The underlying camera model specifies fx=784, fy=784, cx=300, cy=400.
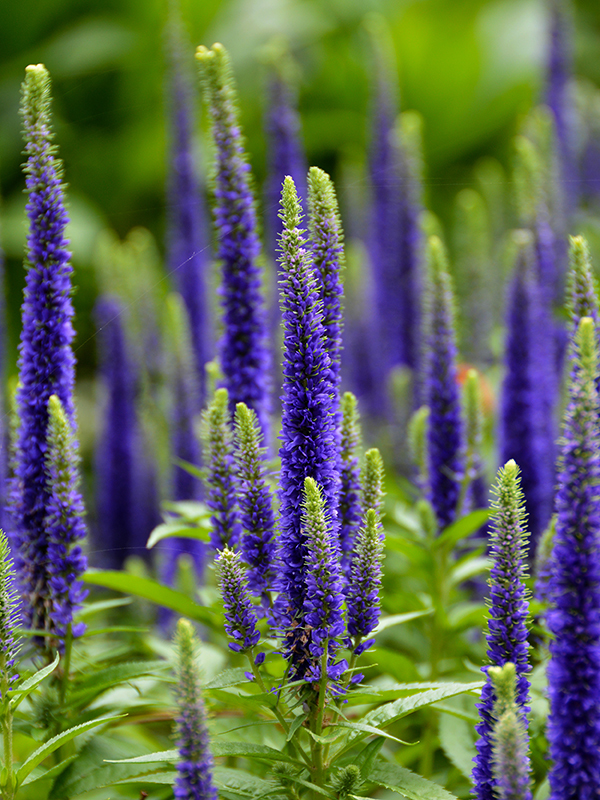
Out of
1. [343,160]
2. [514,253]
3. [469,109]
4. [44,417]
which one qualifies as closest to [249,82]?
[343,160]

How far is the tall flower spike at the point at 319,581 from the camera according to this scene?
93 centimetres

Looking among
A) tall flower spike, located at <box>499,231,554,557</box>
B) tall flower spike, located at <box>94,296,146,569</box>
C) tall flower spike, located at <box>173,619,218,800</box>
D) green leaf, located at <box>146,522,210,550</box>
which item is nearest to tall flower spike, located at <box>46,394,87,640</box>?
green leaf, located at <box>146,522,210,550</box>

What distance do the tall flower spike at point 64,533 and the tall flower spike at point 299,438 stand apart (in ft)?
1.26

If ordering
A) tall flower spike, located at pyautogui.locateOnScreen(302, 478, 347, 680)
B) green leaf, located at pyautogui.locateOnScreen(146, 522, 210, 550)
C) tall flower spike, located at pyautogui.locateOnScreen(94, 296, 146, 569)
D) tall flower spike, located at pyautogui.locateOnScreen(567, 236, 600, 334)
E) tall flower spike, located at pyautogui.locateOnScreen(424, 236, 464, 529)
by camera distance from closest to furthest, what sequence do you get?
tall flower spike, located at pyautogui.locateOnScreen(302, 478, 347, 680), tall flower spike, located at pyautogui.locateOnScreen(567, 236, 600, 334), green leaf, located at pyautogui.locateOnScreen(146, 522, 210, 550), tall flower spike, located at pyautogui.locateOnScreen(424, 236, 464, 529), tall flower spike, located at pyautogui.locateOnScreen(94, 296, 146, 569)

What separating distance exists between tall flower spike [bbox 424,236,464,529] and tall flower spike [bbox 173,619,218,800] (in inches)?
40.3

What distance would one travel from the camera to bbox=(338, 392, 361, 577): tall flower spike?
121 cm

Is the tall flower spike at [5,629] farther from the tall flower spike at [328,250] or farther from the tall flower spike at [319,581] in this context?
the tall flower spike at [328,250]

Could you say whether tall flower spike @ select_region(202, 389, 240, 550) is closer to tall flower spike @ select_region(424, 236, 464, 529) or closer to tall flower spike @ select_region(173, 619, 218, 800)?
tall flower spike @ select_region(173, 619, 218, 800)

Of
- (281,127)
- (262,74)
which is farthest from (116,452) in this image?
(262,74)

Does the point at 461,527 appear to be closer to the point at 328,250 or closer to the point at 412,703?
the point at 412,703

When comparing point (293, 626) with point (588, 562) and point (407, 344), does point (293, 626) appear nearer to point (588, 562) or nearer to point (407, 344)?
point (588, 562)

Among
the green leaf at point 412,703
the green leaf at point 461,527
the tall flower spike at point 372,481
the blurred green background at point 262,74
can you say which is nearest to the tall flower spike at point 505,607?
the green leaf at point 412,703

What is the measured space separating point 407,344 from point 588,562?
5.92 ft

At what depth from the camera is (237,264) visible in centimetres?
158
